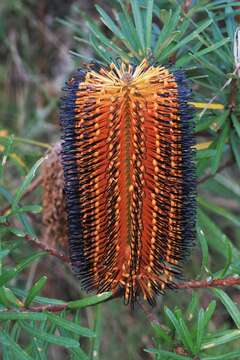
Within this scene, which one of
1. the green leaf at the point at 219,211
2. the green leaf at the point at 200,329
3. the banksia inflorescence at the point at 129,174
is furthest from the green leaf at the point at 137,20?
the green leaf at the point at 200,329

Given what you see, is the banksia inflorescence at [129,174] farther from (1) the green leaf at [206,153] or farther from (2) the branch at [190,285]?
(1) the green leaf at [206,153]

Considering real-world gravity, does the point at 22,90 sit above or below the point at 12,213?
above

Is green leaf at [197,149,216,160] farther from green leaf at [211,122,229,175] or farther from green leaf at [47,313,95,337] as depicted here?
green leaf at [47,313,95,337]

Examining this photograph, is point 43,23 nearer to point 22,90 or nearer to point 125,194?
point 22,90

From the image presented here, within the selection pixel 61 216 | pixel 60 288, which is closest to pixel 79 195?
pixel 61 216

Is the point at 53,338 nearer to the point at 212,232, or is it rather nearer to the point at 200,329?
the point at 200,329

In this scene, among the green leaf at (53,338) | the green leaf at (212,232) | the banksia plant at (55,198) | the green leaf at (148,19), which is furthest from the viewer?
the green leaf at (212,232)
